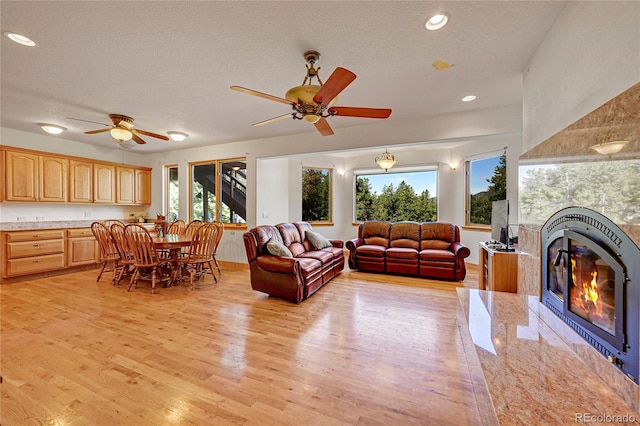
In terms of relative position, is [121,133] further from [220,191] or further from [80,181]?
[80,181]

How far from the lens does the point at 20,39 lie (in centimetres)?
221

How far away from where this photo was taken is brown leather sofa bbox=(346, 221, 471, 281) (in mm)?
4594

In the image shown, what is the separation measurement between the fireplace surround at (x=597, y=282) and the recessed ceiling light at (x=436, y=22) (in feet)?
5.33

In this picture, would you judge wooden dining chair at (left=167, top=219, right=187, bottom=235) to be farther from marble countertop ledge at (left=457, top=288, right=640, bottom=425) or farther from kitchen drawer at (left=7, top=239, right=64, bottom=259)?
marble countertop ledge at (left=457, top=288, right=640, bottom=425)

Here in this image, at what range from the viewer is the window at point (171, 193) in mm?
6770

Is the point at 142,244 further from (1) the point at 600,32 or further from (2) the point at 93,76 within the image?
(1) the point at 600,32

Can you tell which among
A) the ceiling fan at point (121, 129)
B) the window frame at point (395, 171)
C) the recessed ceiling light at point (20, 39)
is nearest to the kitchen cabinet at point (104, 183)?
the ceiling fan at point (121, 129)

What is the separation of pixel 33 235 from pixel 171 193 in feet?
8.88

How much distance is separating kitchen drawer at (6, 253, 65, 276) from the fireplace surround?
7367 millimetres

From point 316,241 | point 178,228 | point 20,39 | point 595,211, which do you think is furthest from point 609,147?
point 178,228

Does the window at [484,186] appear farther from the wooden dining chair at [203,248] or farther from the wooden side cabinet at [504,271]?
the wooden dining chair at [203,248]

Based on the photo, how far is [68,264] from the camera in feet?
16.6

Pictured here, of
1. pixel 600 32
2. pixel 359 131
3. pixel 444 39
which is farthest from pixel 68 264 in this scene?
pixel 600 32

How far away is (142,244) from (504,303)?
4.74 m
